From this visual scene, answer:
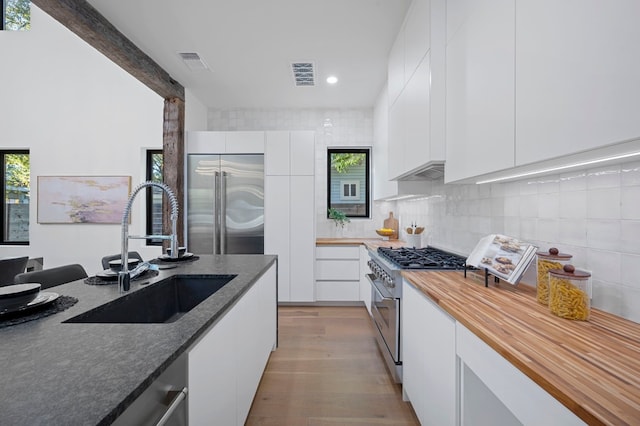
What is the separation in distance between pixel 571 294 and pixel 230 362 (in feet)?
4.38

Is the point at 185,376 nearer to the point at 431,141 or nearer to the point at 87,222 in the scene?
A: the point at 431,141

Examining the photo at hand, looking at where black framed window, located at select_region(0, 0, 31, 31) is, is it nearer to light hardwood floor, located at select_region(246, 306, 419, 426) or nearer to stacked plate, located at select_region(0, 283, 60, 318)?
stacked plate, located at select_region(0, 283, 60, 318)

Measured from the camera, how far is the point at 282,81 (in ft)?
11.7

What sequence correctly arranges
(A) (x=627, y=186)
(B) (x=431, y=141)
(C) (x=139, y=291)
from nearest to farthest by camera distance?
(A) (x=627, y=186)
(C) (x=139, y=291)
(B) (x=431, y=141)

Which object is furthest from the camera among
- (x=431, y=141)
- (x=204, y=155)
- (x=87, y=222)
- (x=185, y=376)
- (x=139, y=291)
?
(x=87, y=222)

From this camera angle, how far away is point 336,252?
3900 millimetres

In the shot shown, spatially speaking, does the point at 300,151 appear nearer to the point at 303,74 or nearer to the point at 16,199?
the point at 303,74

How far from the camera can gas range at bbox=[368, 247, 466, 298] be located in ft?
6.44

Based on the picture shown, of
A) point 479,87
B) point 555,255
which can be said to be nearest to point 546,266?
point 555,255

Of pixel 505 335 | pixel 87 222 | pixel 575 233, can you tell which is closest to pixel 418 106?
pixel 575 233

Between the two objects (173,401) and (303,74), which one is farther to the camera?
(303,74)

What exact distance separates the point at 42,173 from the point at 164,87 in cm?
249

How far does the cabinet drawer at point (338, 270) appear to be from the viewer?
12.8 ft

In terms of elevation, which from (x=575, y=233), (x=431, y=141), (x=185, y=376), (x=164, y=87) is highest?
(x=164, y=87)
